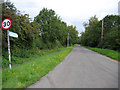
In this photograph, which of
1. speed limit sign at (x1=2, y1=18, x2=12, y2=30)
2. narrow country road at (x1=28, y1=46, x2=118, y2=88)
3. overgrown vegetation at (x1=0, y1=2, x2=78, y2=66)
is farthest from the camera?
overgrown vegetation at (x1=0, y1=2, x2=78, y2=66)

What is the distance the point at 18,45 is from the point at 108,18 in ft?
118

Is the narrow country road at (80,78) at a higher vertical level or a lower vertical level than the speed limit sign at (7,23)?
lower

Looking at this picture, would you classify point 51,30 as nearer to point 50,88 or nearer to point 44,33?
point 44,33

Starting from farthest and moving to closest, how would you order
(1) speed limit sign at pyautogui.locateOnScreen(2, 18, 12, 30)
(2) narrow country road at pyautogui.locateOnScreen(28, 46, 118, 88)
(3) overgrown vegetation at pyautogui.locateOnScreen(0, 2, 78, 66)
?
(3) overgrown vegetation at pyautogui.locateOnScreen(0, 2, 78, 66), (1) speed limit sign at pyautogui.locateOnScreen(2, 18, 12, 30), (2) narrow country road at pyautogui.locateOnScreen(28, 46, 118, 88)

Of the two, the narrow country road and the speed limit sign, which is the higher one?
the speed limit sign

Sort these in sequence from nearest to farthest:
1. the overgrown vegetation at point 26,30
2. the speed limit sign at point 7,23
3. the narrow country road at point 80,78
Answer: the narrow country road at point 80,78 → the speed limit sign at point 7,23 → the overgrown vegetation at point 26,30

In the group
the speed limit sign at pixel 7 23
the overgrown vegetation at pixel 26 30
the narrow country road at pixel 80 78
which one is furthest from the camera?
the overgrown vegetation at pixel 26 30

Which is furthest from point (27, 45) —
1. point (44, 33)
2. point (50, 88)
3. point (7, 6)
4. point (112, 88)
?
point (112, 88)

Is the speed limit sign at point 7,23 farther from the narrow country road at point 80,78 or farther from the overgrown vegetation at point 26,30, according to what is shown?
the overgrown vegetation at point 26,30

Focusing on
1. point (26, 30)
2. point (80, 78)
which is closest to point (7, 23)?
point (80, 78)

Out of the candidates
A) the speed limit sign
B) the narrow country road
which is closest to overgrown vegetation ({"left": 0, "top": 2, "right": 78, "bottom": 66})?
the speed limit sign

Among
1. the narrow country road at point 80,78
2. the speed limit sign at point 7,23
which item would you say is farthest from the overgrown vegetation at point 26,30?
the narrow country road at point 80,78

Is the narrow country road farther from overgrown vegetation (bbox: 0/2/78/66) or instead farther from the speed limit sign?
overgrown vegetation (bbox: 0/2/78/66)

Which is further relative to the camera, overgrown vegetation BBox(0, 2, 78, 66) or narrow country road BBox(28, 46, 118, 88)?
overgrown vegetation BBox(0, 2, 78, 66)
